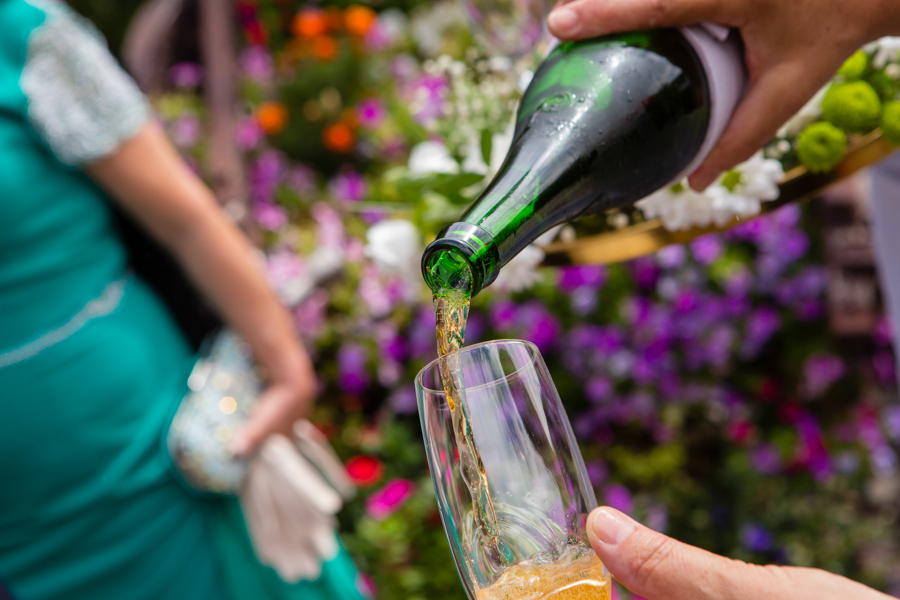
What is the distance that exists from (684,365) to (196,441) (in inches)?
63.1

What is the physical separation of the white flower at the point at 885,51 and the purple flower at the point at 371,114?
2420 millimetres

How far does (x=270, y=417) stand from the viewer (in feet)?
5.17

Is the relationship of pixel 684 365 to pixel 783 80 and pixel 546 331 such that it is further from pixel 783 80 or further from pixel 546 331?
pixel 783 80

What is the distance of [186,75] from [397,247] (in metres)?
3.13

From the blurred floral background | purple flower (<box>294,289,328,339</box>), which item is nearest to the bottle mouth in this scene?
the blurred floral background

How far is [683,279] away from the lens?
91.5 inches

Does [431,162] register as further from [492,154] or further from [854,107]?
[854,107]

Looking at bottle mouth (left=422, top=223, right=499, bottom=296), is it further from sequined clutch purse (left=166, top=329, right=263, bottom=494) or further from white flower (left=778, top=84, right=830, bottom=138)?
sequined clutch purse (left=166, top=329, right=263, bottom=494)

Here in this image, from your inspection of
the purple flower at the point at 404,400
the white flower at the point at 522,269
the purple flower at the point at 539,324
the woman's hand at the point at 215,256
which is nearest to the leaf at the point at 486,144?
the white flower at the point at 522,269

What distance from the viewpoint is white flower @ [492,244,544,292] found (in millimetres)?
895

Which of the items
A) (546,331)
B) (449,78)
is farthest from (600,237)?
(546,331)

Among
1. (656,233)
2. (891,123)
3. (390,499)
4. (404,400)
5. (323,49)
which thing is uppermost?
(891,123)

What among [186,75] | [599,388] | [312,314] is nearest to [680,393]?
[599,388]

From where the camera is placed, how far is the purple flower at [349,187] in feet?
9.81
